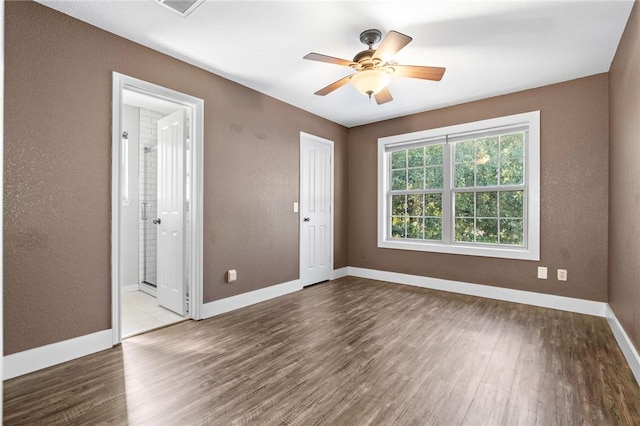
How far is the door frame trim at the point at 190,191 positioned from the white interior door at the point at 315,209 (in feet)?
5.06

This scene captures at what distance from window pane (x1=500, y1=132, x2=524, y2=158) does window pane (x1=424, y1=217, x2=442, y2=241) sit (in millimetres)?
1176

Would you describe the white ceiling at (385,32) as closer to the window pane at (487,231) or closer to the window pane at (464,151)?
the window pane at (464,151)

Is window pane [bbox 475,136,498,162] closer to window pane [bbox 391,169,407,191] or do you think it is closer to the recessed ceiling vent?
window pane [bbox 391,169,407,191]

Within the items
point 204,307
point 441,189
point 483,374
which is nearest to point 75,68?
point 204,307

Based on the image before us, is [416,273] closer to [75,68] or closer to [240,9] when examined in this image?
[240,9]

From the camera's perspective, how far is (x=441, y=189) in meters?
4.45

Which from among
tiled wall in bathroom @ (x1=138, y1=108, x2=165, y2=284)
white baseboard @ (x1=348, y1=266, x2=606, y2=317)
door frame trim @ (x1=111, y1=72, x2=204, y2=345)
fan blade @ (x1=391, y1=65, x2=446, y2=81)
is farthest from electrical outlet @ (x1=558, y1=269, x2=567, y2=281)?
tiled wall in bathroom @ (x1=138, y1=108, x2=165, y2=284)

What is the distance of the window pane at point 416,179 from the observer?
15.3 feet

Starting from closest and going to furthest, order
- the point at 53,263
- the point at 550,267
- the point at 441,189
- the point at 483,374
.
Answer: the point at 483,374 → the point at 53,263 → the point at 550,267 → the point at 441,189

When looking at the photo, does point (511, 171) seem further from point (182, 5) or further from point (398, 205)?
point (182, 5)

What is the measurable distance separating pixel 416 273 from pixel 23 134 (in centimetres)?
435

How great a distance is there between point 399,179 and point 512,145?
1.52 meters

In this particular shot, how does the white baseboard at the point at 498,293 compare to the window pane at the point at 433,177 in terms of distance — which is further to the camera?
the window pane at the point at 433,177

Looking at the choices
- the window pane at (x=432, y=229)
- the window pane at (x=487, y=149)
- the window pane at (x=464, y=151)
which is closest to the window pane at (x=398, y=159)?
the window pane at (x=464, y=151)
